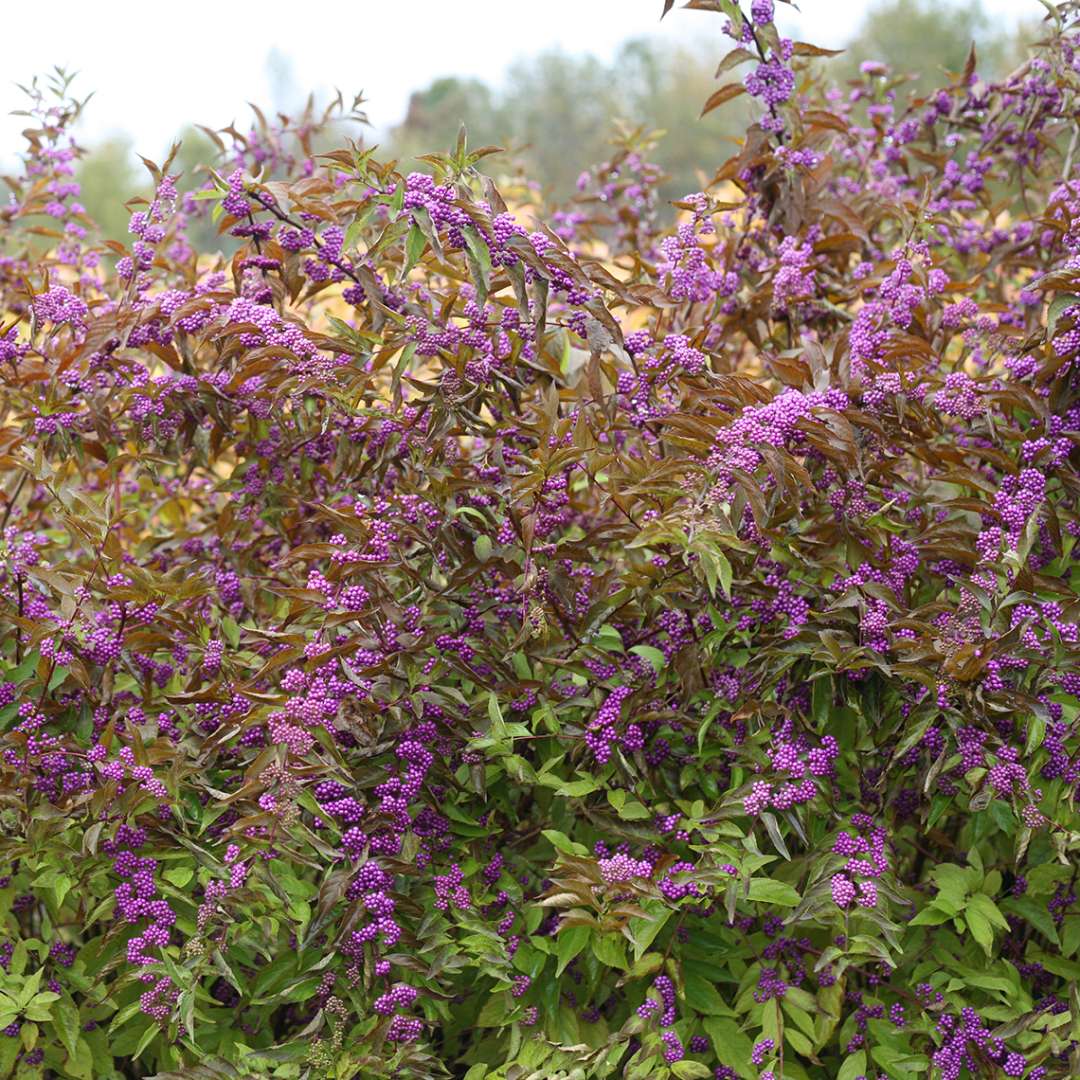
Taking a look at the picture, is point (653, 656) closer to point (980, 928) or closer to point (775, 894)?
point (775, 894)

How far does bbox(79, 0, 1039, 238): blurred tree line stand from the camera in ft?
112

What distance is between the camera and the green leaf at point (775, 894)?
2.03m

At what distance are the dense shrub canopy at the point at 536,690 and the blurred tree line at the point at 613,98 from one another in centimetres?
2551

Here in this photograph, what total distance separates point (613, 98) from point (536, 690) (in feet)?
144

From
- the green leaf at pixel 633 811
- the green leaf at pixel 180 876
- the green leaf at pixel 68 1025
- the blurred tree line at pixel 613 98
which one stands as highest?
the blurred tree line at pixel 613 98

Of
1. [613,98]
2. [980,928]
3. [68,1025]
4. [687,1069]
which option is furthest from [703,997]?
[613,98]

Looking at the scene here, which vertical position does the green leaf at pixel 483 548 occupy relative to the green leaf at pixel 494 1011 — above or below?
above

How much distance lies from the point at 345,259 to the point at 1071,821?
171 cm

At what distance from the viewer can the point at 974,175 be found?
3275 mm

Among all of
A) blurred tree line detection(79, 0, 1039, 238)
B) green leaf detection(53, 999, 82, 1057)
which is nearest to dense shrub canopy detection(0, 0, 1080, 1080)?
green leaf detection(53, 999, 82, 1057)

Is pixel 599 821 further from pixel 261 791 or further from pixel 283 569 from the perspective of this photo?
pixel 283 569

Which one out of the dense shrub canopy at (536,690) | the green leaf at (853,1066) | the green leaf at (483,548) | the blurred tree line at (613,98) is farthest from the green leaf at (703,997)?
the blurred tree line at (613,98)

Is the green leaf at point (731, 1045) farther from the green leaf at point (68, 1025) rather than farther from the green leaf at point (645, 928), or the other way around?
the green leaf at point (68, 1025)

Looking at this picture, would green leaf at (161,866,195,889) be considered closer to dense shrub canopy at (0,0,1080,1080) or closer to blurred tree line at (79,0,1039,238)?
dense shrub canopy at (0,0,1080,1080)
